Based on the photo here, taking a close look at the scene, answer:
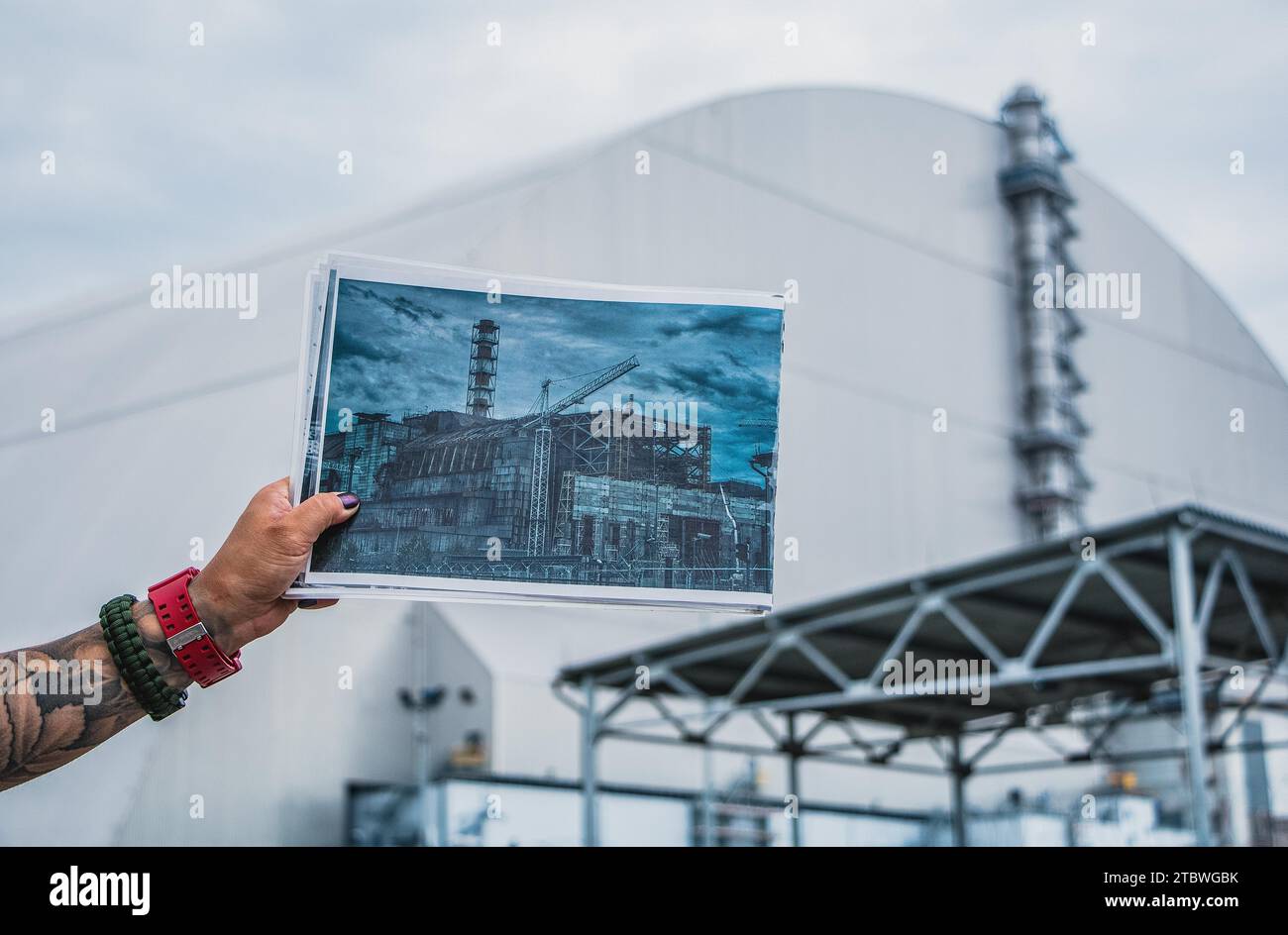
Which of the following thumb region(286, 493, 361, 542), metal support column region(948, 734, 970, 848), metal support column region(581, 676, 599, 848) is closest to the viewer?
thumb region(286, 493, 361, 542)

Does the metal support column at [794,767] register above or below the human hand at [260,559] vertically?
below

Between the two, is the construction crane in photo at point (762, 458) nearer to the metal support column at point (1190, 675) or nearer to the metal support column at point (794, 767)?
the metal support column at point (1190, 675)

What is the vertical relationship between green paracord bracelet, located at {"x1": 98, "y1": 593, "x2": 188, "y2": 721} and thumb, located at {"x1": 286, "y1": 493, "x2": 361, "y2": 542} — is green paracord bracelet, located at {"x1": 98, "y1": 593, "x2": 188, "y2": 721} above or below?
below

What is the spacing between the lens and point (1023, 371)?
70.0 ft

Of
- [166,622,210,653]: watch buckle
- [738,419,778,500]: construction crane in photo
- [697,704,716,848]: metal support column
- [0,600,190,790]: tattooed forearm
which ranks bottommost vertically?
[697,704,716,848]: metal support column

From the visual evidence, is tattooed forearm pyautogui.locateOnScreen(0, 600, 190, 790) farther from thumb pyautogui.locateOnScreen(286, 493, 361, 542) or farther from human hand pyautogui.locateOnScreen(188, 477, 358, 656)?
thumb pyautogui.locateOnScreen(286, 493, 361, 542)

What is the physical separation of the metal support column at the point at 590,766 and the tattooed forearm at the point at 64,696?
1235 cm

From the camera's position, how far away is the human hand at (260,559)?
2.12 meters

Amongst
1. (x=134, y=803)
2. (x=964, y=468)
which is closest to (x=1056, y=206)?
(x=964, y=468)

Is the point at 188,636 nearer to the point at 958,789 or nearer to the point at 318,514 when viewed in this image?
the point at 318,514

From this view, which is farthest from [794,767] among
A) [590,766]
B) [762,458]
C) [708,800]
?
[762,458]

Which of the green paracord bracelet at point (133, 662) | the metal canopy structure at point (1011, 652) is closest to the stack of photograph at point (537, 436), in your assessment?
the green paracord bracelet at point (133, 662)

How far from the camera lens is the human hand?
212cm

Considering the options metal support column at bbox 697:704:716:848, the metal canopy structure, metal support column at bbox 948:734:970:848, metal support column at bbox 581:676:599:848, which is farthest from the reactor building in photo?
metal support column at bbox 948:734:970:848
